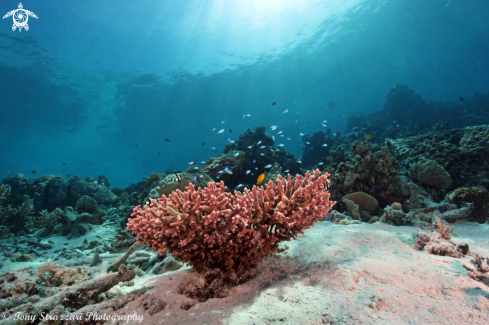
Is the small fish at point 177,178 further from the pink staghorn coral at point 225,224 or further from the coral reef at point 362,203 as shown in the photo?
the coral reef at point 362,203

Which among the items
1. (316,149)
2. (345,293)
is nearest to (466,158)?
(345,293)

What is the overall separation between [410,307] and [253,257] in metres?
1.70

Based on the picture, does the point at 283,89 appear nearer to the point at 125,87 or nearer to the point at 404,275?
the point at 125,87

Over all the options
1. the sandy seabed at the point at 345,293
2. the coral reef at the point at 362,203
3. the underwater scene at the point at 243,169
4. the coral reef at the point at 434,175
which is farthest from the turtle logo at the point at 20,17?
the coral reef at the point at 434,175

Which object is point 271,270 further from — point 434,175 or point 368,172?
point 434,175

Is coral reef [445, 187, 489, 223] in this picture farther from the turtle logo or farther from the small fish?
the turtle logo

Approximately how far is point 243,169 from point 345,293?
1097cm

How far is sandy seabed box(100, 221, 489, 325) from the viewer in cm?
169

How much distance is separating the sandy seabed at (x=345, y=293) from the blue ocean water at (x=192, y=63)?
2088 cm

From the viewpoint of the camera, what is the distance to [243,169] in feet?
42.4

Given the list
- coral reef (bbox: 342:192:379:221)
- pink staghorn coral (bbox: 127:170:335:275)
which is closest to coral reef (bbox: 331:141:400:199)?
coral reef (bbox: 342:192:379:221)

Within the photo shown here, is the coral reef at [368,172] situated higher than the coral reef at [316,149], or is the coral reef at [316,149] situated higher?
the coral reef at [316,149]

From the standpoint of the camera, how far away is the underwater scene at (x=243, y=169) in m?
2.38

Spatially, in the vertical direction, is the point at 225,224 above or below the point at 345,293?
above
